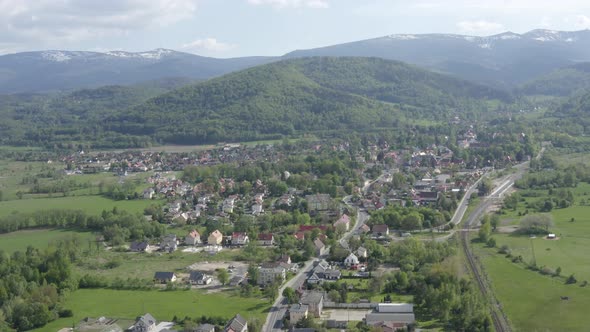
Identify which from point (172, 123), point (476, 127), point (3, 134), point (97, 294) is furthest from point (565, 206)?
point (3, 134)

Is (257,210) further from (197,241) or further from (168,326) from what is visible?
(168,326)

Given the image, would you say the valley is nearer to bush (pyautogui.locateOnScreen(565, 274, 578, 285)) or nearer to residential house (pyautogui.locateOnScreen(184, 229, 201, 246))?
bush (pyautogui.locateOnScreen(565, 274, 578, 285))

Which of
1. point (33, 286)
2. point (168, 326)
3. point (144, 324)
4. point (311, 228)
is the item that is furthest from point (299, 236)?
point (33, 286)

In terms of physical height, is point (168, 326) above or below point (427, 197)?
above

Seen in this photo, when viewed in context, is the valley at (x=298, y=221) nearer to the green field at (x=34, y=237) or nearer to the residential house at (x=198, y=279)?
the green field at (x=34, y=237)

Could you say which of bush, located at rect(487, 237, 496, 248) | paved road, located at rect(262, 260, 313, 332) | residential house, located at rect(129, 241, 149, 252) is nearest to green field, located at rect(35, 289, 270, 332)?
paved road, located at rect(262, 260, 313, 332)
